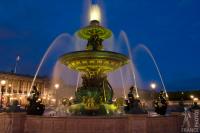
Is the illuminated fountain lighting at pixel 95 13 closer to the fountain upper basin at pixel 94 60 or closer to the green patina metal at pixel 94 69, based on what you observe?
the green patina metal at pixel 94 69

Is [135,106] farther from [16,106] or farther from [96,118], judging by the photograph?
[16,106]

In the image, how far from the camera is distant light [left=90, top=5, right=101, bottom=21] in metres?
23.4

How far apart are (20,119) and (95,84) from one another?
299 inches

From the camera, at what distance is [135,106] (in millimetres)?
12891

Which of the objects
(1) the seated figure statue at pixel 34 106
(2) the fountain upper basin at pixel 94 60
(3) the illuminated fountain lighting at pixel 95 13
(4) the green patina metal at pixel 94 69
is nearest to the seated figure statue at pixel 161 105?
(4) the green patina metal at pixel 94 69

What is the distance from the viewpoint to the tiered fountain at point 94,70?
18.2 m

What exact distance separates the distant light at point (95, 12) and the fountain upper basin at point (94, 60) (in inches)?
224

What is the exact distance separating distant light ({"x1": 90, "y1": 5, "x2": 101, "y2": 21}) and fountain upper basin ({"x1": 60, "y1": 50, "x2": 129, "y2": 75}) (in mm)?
5694

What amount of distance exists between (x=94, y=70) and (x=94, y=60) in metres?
1.33

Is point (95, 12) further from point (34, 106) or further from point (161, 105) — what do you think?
point (34, 106)

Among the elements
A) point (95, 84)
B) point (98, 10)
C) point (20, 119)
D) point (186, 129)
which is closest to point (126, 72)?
point (98, 10)

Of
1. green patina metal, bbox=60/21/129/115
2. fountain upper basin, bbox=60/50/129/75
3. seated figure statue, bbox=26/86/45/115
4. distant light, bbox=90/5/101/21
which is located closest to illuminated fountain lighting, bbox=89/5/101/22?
distant light, bbox=90/5/101/21

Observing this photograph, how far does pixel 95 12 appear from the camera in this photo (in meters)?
23.7

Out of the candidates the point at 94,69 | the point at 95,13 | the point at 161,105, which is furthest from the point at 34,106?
the point at 95,13
